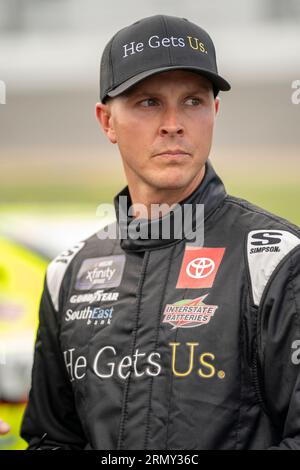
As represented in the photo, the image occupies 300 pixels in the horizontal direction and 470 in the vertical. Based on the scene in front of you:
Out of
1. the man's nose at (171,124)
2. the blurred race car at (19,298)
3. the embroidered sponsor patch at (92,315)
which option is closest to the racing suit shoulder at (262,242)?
the man's nose at (171,124)

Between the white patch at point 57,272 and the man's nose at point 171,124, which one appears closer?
the man's nose at point 171,124

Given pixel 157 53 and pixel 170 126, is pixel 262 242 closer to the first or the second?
pixel 170 126

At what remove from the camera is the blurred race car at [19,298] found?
3379mm

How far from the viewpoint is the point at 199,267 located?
6.64 ft

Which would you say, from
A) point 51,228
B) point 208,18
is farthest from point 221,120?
point 51,228

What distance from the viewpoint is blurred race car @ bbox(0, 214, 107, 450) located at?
338cm

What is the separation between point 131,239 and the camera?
2184 millimetres

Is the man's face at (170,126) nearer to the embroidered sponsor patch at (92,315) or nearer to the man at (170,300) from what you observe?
the man at (170,300)

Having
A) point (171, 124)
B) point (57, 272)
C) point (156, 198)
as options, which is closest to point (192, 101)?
point (171, 124)

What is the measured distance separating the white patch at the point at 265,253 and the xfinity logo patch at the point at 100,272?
38cm

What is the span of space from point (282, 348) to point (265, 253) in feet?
0.75

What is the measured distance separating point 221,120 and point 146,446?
15.3 ft

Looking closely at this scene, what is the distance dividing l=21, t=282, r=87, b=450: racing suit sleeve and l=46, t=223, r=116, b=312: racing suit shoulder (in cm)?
2

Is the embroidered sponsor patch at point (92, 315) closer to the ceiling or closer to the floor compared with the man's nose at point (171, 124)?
closer to the floor
